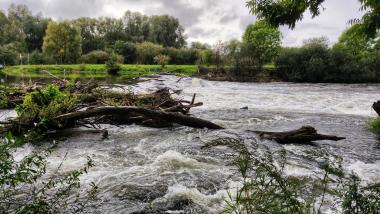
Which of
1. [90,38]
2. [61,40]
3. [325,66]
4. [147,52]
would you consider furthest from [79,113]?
[90,38]

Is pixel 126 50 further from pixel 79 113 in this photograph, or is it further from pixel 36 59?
pixel 79 113

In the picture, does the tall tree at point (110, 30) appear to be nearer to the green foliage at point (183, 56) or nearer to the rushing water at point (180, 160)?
the green foliage at point (183, 56)

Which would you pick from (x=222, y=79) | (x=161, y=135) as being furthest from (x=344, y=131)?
(x=222, y=79)

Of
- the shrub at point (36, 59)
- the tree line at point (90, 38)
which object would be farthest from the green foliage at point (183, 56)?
the shrub at point (36, 59)

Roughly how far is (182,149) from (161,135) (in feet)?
5.27

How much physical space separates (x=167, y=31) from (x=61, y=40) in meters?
38.8

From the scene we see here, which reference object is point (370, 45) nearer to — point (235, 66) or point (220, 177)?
point (235, 66)

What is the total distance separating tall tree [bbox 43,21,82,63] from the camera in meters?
51.9

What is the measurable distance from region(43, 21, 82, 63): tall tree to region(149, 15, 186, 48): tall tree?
31947 mm

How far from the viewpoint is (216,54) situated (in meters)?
47.2

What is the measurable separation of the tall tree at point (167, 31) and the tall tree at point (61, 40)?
105 feet

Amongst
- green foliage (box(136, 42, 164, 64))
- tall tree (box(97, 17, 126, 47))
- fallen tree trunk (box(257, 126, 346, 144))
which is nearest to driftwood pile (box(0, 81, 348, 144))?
fallen tree trunk (box(257, 126, 346, 144))

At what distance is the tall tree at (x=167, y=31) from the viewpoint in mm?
85000

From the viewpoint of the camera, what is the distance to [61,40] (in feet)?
172
